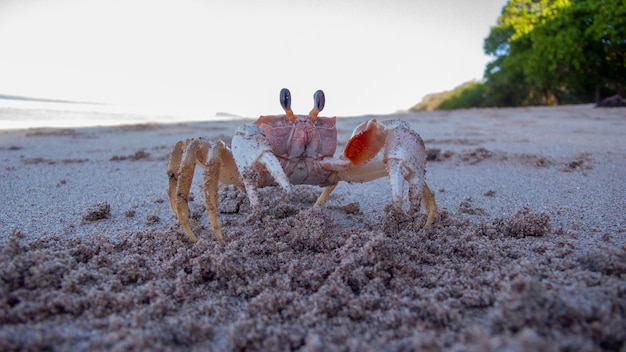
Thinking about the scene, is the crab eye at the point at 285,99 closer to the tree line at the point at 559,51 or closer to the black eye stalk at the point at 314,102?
the black eye stalk at the point at 314,102

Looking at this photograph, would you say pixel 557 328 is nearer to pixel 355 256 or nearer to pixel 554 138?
pixel 355 256

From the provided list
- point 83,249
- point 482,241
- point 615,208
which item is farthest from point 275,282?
point 615,208

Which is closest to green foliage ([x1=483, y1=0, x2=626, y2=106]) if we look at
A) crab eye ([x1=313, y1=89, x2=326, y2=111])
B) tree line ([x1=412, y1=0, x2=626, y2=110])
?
tree line ([x1=412, y1=0, x2=626, y2=110])

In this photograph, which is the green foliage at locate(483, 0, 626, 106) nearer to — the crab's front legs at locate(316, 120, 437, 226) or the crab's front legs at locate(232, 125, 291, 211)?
the crab's front legs at locate(316, 120, 437, 226)

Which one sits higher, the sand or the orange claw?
the orange claw

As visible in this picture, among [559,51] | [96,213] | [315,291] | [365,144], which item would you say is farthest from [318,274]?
[559,51]

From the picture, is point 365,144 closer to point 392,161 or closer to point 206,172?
point 392,161

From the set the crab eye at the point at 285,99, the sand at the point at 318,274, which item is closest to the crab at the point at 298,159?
the crab eye at the point at 285,99
